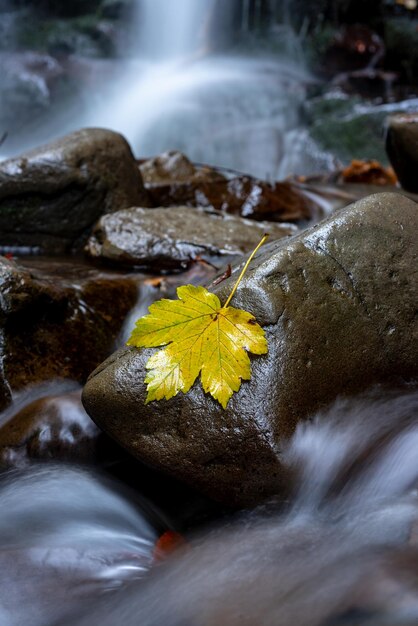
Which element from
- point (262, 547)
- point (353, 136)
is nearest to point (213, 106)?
point (353, 136)

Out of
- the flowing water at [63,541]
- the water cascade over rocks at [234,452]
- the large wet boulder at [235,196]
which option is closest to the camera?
the water cascade over rocks at [234,452]

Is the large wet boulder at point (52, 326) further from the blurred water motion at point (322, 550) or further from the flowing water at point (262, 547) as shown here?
the blurred water motion at point (322, 550)

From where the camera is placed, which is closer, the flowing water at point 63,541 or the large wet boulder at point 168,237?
the flowing water at point 63,541

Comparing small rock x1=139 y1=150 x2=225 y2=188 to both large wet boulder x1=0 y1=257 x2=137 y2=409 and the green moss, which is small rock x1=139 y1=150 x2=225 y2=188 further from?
the green moss

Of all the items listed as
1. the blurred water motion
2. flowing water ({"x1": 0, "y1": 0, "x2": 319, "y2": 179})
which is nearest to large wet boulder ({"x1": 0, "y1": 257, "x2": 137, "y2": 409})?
the blurred water motion

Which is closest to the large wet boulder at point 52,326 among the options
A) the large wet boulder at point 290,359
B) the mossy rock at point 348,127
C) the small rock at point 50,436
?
the small rock at point 50,436

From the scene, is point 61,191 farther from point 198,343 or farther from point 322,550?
point 322,550
